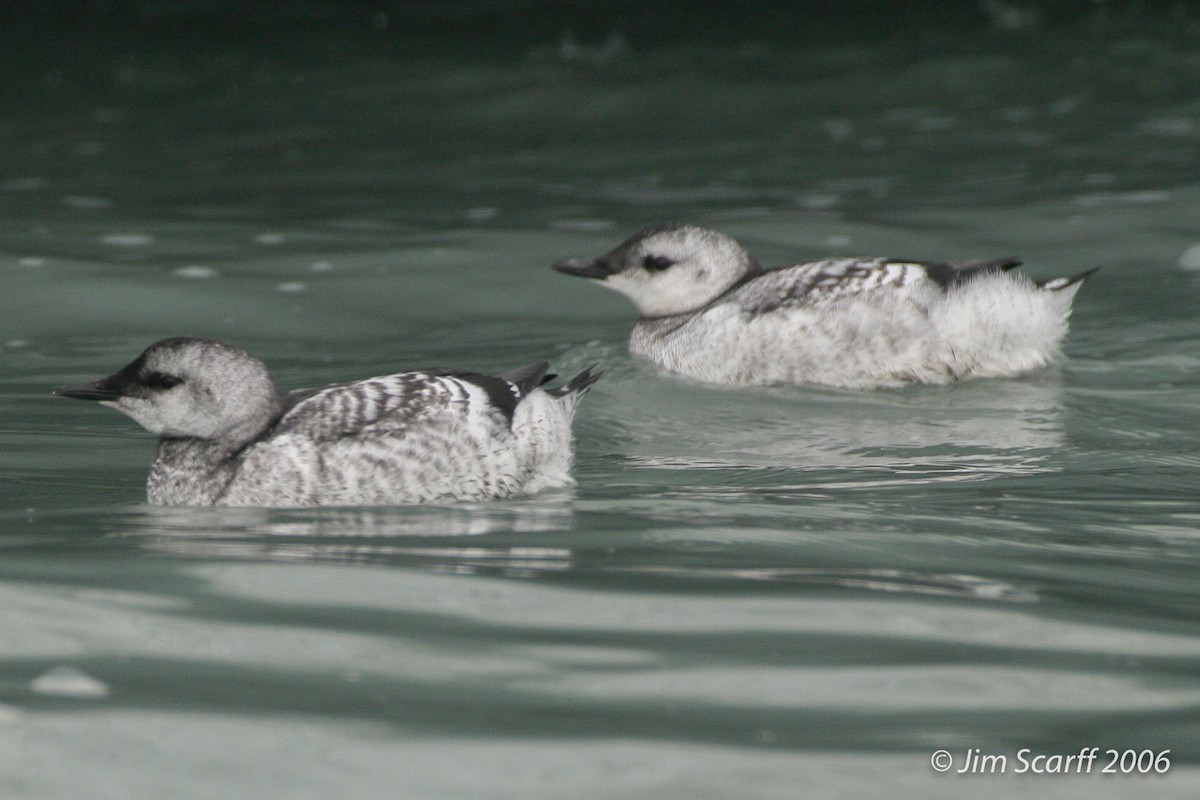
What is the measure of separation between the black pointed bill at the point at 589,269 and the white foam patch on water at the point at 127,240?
12.8ft

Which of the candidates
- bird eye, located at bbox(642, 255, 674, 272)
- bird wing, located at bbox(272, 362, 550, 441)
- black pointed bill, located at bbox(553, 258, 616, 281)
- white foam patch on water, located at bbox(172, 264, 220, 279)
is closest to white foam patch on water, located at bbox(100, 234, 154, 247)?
white foam patch on water, located at bbox(172, 264, 220, 279)

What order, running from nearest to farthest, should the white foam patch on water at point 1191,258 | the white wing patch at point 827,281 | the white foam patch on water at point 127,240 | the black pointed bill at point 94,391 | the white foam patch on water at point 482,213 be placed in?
the black pointed bill at point 94,391, the white wing patch at point 827,281, the white foam patch on water at point 1191,258, the white foam patch on water at point 127,240, the white foam patch on water at point 482,213

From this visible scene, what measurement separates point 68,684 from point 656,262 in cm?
602

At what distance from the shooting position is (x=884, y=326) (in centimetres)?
959

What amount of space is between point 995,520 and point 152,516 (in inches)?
115

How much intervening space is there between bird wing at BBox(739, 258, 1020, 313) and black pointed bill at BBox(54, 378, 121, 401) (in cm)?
379

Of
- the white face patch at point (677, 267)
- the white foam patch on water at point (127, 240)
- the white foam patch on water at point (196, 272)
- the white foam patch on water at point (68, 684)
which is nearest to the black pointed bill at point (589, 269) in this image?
the white face patch at point (677, 267)

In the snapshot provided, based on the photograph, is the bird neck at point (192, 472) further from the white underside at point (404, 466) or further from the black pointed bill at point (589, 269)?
the black pointed bill at point (589, 269)

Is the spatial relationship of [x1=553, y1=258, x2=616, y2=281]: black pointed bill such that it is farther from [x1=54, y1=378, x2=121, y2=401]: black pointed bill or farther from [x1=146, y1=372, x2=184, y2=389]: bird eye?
[x1=54, y1=378, x2=121, y2=401]: black pointed bill

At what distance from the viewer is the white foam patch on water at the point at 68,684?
15.6 ft

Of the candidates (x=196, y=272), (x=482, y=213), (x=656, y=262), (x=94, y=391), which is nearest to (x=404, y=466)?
(x=94, y=391)

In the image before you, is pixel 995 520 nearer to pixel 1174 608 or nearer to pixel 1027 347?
pixel 1174 608

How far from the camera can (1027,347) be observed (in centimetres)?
962

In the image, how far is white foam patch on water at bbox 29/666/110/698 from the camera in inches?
187
